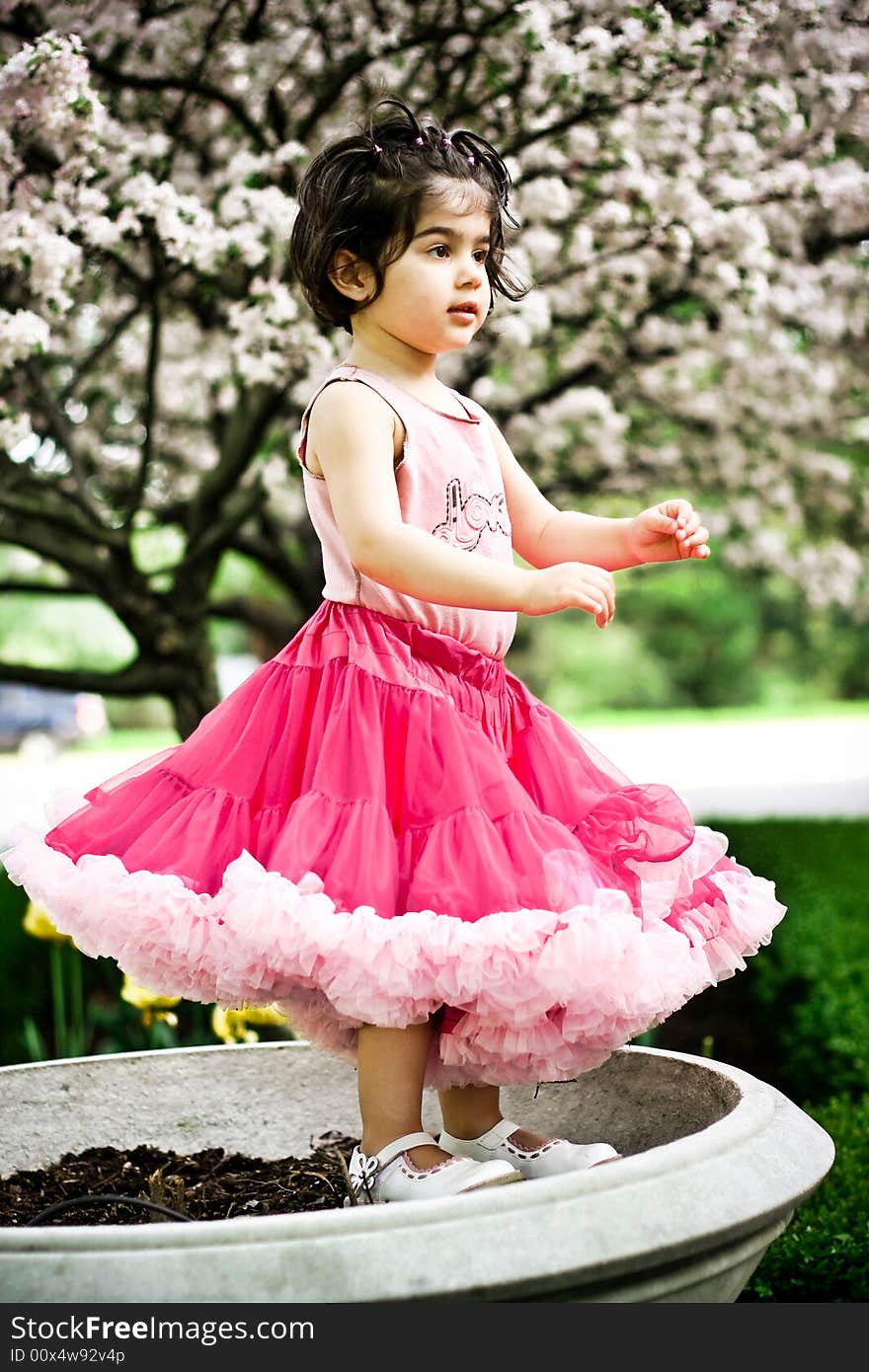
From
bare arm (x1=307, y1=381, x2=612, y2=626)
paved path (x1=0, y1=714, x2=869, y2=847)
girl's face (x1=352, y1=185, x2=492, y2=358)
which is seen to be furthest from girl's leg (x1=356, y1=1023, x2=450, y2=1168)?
paved path (x1=0, y1=714, x2=869, y2=847)

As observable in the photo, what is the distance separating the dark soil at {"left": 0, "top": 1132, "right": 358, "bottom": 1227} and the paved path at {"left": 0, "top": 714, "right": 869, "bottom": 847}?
26.0ft

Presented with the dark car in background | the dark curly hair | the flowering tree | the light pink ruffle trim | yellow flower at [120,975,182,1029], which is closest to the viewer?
the light pink ruffle trim

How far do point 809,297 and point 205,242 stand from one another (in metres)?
2.56

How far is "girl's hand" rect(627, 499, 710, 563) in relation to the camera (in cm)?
227

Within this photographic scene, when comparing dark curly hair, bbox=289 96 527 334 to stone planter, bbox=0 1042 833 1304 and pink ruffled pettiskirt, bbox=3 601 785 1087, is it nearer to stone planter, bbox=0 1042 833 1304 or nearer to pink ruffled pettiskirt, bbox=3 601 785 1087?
pink ruffled pettiskirt, bbox=3 601 785 1087

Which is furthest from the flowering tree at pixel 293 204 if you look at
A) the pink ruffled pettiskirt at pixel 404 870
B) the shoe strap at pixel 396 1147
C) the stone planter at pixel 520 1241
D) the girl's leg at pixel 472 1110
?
the stone planter at pixel 520 1241

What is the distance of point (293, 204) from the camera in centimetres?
399

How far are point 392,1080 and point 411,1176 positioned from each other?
0.41 feet

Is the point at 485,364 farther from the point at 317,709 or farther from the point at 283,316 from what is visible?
the point at 317,709

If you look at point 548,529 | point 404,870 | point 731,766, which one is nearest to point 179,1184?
point 404,870

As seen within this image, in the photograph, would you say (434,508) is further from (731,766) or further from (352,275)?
(731,766)

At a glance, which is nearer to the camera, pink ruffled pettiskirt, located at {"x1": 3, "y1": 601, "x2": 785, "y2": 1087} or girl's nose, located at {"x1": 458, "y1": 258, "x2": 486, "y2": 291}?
pink ruffled pettiskirt, located at {"x1": 3, "y1": 601, "x2": 785, "y2": 1087}

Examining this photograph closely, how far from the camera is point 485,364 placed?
5.68 metres

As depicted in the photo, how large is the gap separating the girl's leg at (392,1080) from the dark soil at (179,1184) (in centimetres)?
28
